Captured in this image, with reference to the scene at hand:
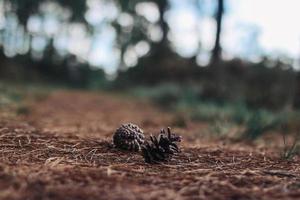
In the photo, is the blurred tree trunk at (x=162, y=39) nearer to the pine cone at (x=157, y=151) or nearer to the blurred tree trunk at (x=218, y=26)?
the blurred tree trunk at (x=218, y=26)

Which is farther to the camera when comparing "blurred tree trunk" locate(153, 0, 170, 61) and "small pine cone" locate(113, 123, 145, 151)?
"blurred tree trunk" locate(153, 0, 170, 61)

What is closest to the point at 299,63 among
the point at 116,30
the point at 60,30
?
the point at 116,30

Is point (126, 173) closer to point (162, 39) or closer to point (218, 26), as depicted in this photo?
point (218, 26)

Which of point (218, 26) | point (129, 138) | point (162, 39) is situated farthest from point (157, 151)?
point (162, 39)

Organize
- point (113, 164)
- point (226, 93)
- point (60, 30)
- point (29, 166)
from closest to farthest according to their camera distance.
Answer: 1. point (29, 166)
2. point (113, 164)
3. point (226, 93)
4. point (60, 30)

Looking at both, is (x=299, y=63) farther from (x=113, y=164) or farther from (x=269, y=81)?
(x=113, y=164)

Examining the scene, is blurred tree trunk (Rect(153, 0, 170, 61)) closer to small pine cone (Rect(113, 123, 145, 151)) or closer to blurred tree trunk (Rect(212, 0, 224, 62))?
blurred tree trunk (Rect(212, 0, 224, 62))

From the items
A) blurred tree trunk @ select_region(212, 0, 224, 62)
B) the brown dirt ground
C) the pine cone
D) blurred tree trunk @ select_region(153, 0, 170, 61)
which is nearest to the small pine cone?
the brown dirt ground

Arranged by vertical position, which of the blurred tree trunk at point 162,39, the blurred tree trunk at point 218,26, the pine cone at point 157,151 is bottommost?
the pine cone at point 157,151

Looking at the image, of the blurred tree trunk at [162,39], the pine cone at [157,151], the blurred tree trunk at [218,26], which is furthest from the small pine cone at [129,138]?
the blurred tree trunk at [162,39]
